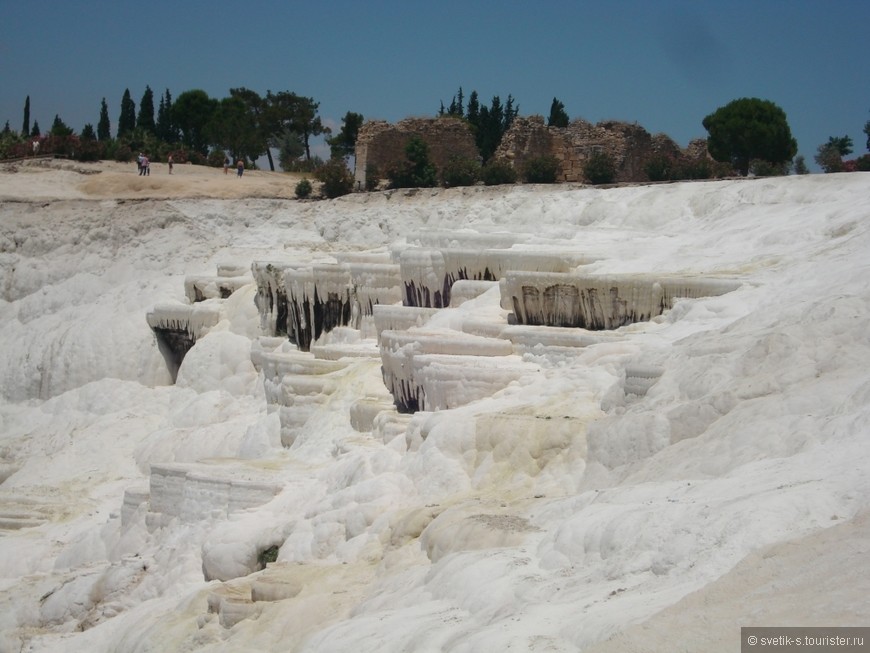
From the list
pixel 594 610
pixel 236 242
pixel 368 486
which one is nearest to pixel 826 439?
pixel 594 610

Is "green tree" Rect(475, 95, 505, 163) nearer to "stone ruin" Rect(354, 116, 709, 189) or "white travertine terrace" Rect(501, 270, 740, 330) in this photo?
"stone ruin" Rect(354, 116, 709, 189)

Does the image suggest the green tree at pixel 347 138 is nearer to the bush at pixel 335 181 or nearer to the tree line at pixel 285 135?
the tree line at pixel 285 135

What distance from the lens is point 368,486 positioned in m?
11.6

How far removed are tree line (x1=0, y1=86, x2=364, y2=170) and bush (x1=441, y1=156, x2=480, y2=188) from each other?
9.87 m

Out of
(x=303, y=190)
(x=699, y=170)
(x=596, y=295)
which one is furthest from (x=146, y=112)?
(x=596, y=295)

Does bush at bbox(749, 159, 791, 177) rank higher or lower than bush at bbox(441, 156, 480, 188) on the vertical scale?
higher

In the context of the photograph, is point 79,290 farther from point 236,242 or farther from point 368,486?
point 368,486

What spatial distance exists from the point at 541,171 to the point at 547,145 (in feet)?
5.57

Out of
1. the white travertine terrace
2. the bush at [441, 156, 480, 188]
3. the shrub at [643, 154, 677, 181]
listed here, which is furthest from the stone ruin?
the white travertine terrace

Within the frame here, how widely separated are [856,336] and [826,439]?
1882 millimetres

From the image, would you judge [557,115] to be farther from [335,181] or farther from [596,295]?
[596,295]

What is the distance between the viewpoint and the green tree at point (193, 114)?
138ft

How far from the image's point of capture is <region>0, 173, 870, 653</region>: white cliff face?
7180 millimetres

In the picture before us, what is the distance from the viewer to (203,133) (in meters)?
39.8
